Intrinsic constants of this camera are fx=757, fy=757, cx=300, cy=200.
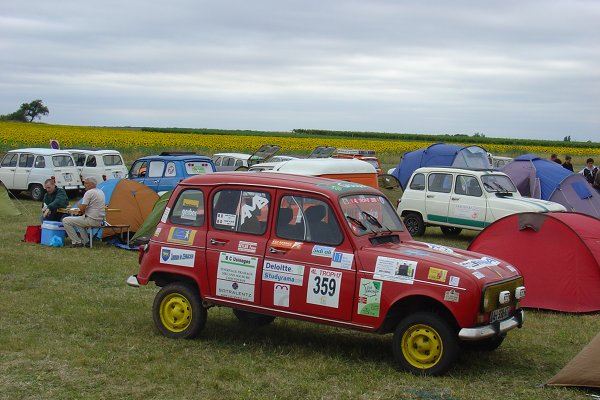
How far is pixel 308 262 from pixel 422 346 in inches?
53.7

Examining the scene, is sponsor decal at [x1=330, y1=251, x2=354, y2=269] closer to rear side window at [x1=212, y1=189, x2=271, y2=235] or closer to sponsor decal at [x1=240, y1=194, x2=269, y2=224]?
rear side window at [x1=212, y1=189, x2=271, y2=235]

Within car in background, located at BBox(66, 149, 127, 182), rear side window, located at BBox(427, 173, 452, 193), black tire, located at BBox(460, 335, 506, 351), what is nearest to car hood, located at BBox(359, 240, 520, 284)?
black tire, located at BBox(460, 335, 506, 351)

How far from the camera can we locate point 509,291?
288 inches

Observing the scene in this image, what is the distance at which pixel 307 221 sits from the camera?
25.3 ft

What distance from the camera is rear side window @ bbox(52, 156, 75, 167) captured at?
969 inches

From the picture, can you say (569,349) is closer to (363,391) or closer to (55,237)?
(363,391)

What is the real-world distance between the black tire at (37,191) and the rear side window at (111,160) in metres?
2.43

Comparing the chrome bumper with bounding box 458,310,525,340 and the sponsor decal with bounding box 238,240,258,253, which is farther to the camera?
the sponsor decal with bounding box 238,240,258,253

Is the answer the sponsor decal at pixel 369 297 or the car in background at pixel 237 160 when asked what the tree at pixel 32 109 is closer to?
the car in background at pixel 237 160

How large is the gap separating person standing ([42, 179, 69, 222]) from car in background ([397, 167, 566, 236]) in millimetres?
7933

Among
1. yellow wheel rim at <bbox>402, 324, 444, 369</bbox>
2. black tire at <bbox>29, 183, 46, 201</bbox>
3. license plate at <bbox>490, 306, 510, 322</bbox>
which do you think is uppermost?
license plate at <bbox>490, 306, 510, 322</bbox>

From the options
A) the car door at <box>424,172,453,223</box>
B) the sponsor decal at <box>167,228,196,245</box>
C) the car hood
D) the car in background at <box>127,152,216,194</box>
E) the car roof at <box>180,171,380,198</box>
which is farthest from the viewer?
the car in background at <box>127,152,216,194</box>

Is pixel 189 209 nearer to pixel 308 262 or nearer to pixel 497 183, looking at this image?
pixel 308 262

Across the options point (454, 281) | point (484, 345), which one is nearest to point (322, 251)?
point (454, 281)
